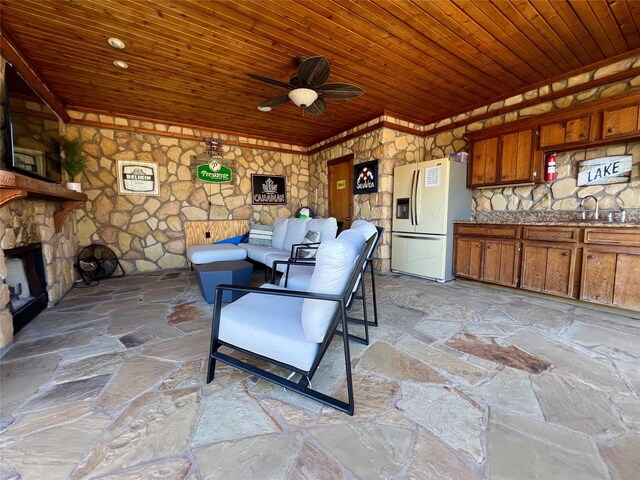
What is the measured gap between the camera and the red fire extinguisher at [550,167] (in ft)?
10.7

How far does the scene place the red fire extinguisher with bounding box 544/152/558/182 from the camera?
3262 millimetres

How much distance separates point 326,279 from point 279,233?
337 centimetres

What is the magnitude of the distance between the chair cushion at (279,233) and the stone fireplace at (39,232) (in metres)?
2.60

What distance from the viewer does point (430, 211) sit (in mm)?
3873

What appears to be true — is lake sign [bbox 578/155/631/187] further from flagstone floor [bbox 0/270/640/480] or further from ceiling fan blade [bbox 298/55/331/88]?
ceiling fan blade [bbox 298/55/331/88]

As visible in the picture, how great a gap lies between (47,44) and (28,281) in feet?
7.59

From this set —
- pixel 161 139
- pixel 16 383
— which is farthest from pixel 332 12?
pixel 161 139

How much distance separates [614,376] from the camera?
1.63 metres

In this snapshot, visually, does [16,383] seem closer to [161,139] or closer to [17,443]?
[17,443]

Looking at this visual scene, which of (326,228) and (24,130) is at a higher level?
(24,130)

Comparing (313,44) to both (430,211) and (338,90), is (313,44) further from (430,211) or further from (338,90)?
(430,211)

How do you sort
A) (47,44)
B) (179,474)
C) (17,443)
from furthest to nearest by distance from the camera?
(47,44), (17,443), (179,474)

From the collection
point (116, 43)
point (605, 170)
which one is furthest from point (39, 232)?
point (605, 170)

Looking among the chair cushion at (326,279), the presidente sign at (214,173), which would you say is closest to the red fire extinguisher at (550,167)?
the chair cushion at (326,279)
